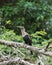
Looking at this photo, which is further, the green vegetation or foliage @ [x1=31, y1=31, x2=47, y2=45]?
the green vegetation

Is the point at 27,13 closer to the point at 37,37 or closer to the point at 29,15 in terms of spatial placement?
the point at 29,15

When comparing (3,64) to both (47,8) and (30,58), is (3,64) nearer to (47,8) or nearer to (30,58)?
(30,58)

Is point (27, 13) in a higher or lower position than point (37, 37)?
lower

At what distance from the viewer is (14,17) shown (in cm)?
623

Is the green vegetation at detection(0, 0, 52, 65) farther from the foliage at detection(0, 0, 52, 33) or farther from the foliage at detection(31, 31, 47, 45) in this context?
the foliage at detection(31, 31, 47, 45)

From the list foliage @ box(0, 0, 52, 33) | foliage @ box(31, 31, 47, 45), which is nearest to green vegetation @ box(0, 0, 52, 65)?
foliage @ box(0, 0, 52, 33)

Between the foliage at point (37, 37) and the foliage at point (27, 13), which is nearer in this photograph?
the foliage at point (37, 37)

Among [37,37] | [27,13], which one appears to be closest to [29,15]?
[27,13]

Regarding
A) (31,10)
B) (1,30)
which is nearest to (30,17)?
(31,10)

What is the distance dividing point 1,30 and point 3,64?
81.3 inches

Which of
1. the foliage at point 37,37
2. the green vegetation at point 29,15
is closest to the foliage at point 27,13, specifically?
the green vegetation at point 29,15

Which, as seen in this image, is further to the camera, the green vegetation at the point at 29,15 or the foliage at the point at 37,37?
the green vegetation at the point at 29,15

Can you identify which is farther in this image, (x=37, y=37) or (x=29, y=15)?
(x=29, y=15)

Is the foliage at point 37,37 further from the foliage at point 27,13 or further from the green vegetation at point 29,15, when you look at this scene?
the foliage at point 27,13
